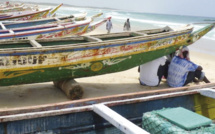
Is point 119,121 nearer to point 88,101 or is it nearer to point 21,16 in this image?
point 88,101

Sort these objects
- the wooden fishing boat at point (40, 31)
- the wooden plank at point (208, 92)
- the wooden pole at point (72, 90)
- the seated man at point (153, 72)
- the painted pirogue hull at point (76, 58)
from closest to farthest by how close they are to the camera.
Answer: the wooden plank at point (208, 92) → the painted pirogue hull at point (76, 58) → the wooden pole at point (72, 90) → the seated man at point (153, 72) → the wooden fishing boat at point (40, 31)

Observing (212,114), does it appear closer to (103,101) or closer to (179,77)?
(103,101)

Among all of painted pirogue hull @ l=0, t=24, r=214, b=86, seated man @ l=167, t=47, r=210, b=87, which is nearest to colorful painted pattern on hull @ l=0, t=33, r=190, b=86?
painted pirogue hull @ l=0, t=24, r=214, b=86

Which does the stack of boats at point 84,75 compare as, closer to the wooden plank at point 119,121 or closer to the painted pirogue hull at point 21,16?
the wooden plank at point 119,121

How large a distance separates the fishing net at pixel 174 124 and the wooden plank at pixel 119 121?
15.2 inches

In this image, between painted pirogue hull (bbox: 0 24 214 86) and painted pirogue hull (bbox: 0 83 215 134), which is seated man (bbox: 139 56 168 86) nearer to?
painted pirogue hull (bbox: 0 24 214 86)

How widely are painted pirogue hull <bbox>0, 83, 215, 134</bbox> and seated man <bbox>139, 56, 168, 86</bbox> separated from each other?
271cm

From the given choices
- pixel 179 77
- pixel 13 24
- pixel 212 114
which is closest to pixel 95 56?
pixel 179 77

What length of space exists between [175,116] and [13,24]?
8.84m

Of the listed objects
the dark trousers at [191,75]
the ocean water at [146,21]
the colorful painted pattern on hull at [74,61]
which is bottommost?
the ocean water at [146,21]

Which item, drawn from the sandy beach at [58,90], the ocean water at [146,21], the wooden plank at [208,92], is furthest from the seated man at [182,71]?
the ocean water at [146,21]

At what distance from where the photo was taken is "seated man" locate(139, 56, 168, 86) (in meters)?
6.53

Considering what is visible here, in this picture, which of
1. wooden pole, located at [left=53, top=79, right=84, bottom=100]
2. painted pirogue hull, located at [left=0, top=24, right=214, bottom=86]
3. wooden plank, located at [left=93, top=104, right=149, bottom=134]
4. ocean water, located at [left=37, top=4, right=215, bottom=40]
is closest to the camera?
wooden plank, located at [left=93, top=104, right=149, bottom=134]

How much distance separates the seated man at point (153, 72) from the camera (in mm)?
6531
